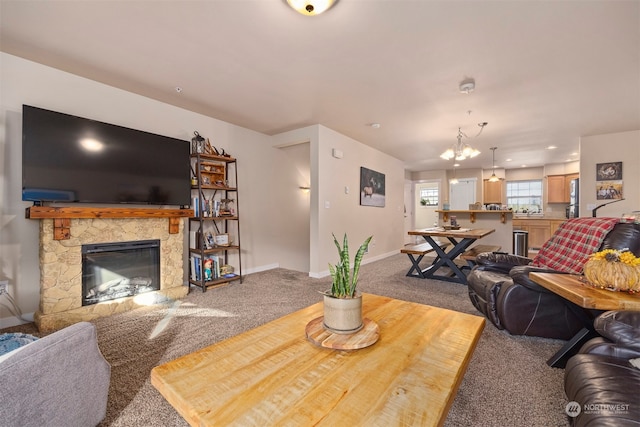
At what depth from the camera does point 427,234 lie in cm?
400

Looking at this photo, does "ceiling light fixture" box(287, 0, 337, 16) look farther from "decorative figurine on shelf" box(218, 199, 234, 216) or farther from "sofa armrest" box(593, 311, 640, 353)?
"decorative figurine on shelf" box(218, 199, 234, 216)

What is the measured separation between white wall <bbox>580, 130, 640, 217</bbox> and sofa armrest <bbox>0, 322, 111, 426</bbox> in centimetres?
644

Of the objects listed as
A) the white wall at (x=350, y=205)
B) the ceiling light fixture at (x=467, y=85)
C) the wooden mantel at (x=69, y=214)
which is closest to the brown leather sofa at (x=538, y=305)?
the ceiling light fixture at (x=467, y=85)

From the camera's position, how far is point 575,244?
93.0 inches

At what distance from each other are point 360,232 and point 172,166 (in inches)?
129

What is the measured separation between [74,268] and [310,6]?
2.94 m

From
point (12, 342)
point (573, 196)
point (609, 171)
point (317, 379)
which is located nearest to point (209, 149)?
point (12, 342)

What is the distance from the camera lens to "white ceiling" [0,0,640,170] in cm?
184

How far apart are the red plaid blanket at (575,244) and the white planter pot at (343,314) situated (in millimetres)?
1908

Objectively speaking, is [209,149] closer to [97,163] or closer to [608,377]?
[97,163]

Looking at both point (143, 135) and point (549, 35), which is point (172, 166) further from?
point (549, 35)

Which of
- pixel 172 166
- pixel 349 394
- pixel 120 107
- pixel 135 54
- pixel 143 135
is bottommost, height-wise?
pixel 349 394

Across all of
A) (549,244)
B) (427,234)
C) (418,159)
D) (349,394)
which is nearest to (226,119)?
(427,234)

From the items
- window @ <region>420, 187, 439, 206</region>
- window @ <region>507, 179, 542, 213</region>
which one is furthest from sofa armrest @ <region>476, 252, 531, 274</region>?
window @ <region>420, 187, 439, 206</region>
